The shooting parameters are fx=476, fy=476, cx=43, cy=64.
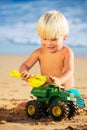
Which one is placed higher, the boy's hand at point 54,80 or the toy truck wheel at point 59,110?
the boy's hand at point 54,80

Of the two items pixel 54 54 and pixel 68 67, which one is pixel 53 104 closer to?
Answer: pixel 68 67

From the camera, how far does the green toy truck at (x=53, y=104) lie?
404 cm

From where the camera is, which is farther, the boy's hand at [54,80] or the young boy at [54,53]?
the young boy at [54,53]

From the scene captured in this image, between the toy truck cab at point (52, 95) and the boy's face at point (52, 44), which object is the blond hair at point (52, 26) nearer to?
the boy's face at point (52, 44)

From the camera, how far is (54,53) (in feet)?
14.3

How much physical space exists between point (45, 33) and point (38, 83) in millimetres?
445

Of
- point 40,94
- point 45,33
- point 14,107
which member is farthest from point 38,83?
point 14,107

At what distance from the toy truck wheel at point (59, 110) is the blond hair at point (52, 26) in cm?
61

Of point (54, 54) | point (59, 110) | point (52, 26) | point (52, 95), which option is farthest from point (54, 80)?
point (52, 26)

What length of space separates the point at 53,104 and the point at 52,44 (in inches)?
22.1

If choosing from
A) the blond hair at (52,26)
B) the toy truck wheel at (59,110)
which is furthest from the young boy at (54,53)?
the toy truck wheel at (59,110)

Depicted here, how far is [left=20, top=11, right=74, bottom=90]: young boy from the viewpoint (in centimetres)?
420

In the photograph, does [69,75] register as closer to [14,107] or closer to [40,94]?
[40,94]

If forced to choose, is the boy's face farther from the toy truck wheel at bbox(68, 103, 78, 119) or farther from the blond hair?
the toy truck wheel at bbox(68, 103, 78, 119)
